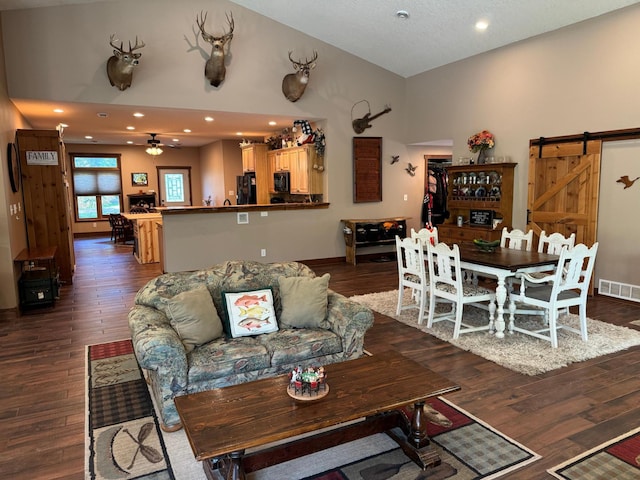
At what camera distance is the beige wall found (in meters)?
5.71

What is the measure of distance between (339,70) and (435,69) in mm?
1738

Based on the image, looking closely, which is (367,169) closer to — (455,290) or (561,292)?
(455,290)

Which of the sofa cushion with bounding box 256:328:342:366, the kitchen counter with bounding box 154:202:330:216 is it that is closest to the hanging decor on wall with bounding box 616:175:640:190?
the sofa cushion with bounding box 256:328:342:366

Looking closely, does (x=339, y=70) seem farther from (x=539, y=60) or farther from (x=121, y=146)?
(x=121, y=146)

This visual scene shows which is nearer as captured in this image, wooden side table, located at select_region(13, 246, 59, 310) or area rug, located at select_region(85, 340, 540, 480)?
area rug, located at select_region(85, 340, 540, 480)

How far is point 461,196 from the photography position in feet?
24.4

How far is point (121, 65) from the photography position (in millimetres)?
6023

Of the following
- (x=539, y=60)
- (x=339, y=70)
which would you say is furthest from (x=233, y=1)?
(x=539, y=60)

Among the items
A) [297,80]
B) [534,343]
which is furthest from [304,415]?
[297,80]

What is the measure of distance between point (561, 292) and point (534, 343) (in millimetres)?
576

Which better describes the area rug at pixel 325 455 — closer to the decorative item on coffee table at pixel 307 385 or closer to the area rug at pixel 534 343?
the decorative item on coffee table at pixel 307 385

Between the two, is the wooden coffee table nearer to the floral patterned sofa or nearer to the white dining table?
the floral patterned sofa

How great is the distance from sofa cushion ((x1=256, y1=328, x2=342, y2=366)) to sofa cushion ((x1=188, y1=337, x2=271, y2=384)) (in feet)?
0.23

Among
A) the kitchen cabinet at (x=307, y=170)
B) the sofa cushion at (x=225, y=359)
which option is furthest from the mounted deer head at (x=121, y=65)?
the sofa cushion at (x=225, y=359)
